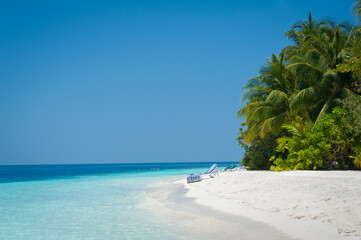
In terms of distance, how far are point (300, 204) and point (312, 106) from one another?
8613 mm

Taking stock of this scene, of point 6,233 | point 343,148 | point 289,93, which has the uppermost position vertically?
point 289,93

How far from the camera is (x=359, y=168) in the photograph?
1098cm

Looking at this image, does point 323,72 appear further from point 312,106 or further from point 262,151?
point 262,151

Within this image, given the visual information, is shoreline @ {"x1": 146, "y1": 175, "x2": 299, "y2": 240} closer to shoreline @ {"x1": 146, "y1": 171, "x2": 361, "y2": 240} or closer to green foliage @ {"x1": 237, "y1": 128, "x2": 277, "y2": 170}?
shoreline @ {"x1": 146, "y1": 171, "x2": 361, "y2": 240}

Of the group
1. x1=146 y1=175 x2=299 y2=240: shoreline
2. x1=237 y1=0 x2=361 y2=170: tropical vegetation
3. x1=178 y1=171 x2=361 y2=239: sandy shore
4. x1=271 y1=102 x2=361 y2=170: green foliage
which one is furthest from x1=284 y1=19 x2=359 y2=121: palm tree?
x1=146 y1=175 x2=299 y2=240: shoreline

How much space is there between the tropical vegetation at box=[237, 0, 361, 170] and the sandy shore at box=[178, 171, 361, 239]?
2.42 m

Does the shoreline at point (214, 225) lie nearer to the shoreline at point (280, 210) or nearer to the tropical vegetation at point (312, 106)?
the shoreline at point (280, 210)

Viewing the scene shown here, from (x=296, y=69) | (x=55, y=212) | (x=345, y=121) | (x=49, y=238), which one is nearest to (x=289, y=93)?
(x=296, y=69)

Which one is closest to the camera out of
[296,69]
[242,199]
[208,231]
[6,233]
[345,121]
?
[208,231]

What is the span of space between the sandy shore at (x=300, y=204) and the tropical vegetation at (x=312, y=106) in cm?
242

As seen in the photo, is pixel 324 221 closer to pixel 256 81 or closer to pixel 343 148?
pixel 343 148

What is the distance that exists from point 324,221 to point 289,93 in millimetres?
10440

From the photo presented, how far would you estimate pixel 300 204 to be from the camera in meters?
6.34

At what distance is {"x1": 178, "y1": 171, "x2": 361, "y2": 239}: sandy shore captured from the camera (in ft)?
16.2
